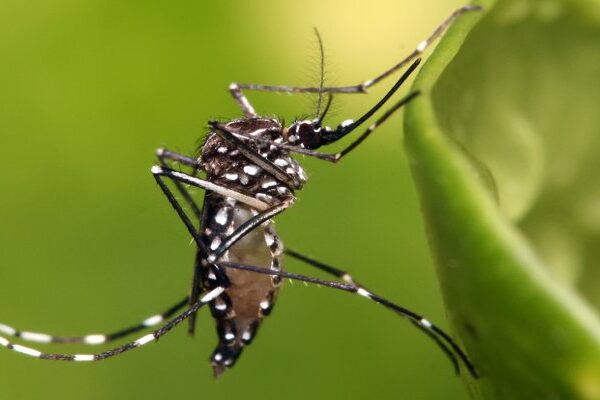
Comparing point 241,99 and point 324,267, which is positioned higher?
point 241,99

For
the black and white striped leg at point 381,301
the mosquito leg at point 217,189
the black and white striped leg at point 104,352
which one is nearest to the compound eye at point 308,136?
the mosquito leg at point 217,189

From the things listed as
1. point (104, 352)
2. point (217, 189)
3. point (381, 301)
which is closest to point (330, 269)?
point (381, 301)

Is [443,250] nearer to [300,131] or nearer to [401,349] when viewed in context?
[401,349]

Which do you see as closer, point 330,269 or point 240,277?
point 330,269

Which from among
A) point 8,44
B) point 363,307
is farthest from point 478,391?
point 8,44

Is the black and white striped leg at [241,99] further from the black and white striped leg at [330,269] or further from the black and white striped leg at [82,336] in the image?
the black and white striped leg at [82,336]

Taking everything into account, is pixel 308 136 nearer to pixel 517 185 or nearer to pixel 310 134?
pixel 310 134

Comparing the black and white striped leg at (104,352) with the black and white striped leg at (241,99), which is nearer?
the black and white striped leg at (104,352)
